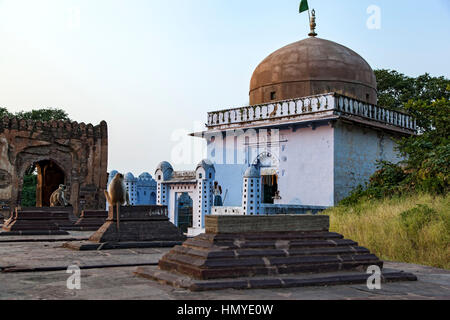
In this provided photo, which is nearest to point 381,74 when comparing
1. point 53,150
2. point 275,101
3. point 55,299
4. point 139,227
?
point 275,101

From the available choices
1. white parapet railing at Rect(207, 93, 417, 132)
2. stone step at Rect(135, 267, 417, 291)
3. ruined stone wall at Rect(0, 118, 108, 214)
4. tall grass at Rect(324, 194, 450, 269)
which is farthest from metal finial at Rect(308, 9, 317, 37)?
stone step at Rect(135, 267, 417, 291)

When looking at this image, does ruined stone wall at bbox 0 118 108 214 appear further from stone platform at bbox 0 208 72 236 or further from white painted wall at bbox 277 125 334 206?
white painted wall at bbox 277 125 334 206

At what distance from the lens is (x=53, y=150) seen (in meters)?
22.1

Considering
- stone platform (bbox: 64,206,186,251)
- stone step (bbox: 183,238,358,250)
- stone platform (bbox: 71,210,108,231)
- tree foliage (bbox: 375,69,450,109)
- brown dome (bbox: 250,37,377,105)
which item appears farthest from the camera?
tree foliage (bbox: 375,69,450,109)

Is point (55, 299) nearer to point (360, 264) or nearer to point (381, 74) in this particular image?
point (360, 264)

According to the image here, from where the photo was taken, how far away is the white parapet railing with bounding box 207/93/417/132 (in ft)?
52.1

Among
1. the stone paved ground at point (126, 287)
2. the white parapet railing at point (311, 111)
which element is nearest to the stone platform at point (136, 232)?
the stone paved ground at point (126, 287)

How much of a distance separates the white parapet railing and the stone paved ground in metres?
9.60

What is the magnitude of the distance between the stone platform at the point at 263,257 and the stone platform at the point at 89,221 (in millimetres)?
9501

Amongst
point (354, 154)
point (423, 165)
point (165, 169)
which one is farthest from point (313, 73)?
point (423, 165)

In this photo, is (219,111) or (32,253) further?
(219,111)

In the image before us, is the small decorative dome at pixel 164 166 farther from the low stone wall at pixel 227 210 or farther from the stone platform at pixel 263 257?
the stone platform at pixel 263 257

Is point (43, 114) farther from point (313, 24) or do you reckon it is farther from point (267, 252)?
point (267, 252)

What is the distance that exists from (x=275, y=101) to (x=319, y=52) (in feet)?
9.13
